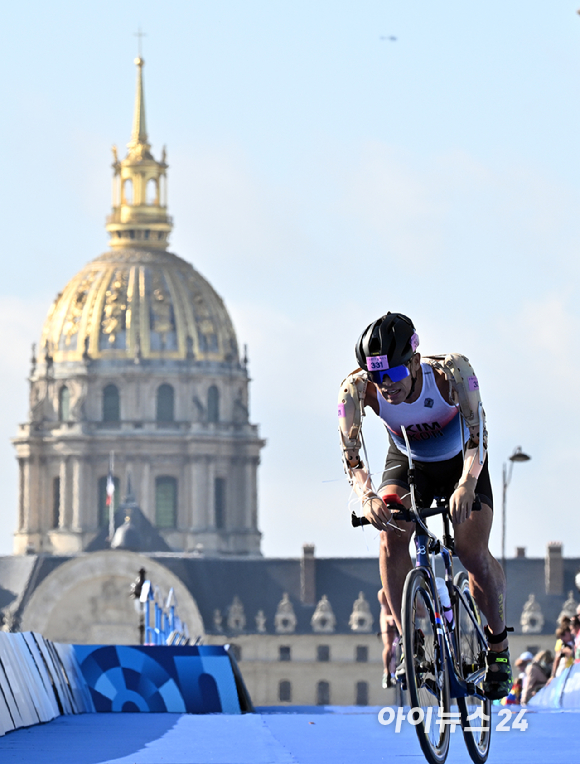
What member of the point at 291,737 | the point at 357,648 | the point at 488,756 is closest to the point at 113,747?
the point at 291,737

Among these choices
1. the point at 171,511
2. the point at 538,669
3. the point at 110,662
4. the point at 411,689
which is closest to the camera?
the point at 411,689

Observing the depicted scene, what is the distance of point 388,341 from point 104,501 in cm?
15072

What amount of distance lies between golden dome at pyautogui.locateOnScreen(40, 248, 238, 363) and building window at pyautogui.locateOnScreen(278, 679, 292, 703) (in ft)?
127

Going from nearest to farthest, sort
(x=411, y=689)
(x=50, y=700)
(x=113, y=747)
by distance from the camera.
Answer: (x=411, y=689) < (x=113, y=747) < (x=50, y=700)

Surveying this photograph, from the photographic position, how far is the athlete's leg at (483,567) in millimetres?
12906

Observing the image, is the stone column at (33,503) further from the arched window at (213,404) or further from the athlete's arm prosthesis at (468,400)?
the athlete's arm prosthesis at (468,400)

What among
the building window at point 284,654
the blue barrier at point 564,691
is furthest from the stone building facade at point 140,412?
the blue barrier at point 564,691

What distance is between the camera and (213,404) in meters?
169

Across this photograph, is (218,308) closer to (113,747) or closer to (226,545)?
(226,545)

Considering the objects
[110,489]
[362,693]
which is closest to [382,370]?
[362,693]

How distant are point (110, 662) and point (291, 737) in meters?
9.94

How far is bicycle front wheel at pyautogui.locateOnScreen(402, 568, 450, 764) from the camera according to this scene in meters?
11.6

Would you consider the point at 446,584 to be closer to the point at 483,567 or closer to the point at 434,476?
the point at 483,567

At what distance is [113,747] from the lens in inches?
584
